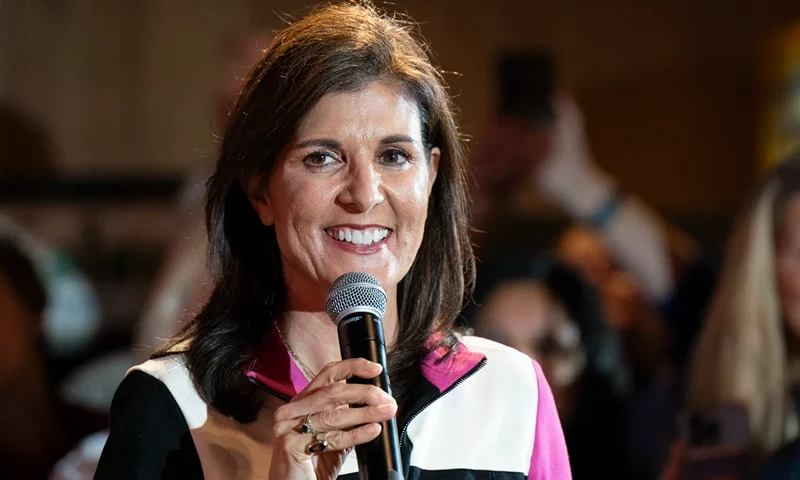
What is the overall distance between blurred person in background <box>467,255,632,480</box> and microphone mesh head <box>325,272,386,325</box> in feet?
5.71

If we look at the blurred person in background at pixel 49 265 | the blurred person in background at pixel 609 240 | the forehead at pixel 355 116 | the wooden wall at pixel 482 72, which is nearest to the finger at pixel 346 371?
the forehead at pixel 355 116

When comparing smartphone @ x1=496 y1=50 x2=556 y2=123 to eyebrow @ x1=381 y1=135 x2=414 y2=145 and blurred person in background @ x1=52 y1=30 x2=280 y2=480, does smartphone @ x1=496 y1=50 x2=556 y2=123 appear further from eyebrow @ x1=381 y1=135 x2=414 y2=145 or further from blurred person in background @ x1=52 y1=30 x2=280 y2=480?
eyebrow @ x1=381 y1=135 x2=414 y2=145

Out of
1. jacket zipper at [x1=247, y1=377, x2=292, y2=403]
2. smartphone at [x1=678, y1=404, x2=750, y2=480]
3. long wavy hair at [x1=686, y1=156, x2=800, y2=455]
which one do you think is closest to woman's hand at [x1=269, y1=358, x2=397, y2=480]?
jacket zipper at [x1=247, y1=377, x2=292, y2=403]

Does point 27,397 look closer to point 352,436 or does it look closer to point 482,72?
point 352,436

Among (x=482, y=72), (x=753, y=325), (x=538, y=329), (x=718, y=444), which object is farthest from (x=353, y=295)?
(x=482, y=72)

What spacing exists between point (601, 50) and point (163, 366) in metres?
3.89

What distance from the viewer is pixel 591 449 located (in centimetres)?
325

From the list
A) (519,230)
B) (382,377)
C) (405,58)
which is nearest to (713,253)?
(519,230)

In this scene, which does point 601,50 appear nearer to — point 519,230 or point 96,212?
point 519,230

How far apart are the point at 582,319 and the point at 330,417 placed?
2.05 metres

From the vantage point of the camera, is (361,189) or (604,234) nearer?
(361,189)

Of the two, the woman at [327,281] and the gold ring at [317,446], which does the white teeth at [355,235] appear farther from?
the gold ring at [317,446]

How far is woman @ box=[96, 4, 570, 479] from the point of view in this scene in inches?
61.3

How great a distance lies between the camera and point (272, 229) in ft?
5.77
